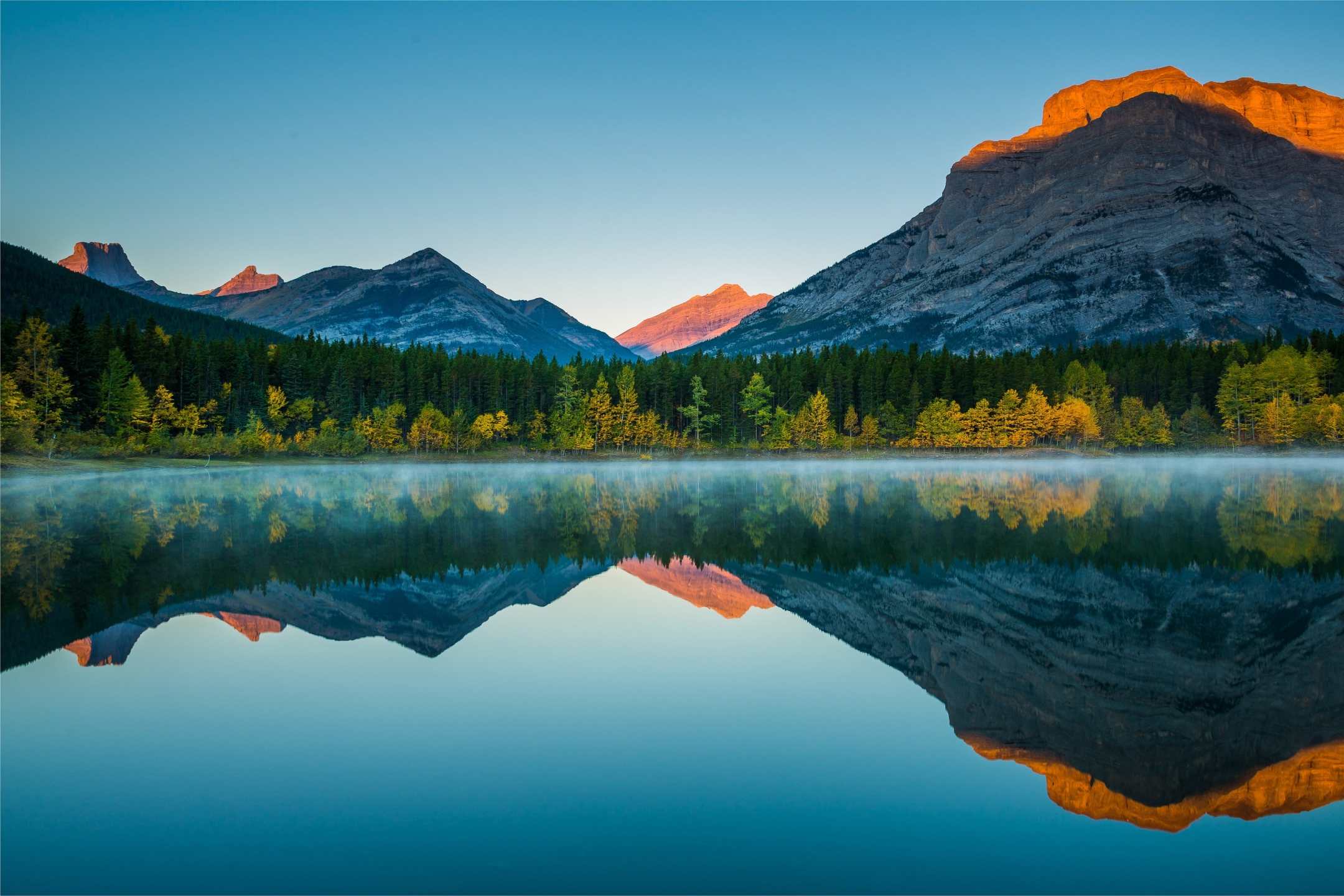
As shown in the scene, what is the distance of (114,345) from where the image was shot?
313 feet

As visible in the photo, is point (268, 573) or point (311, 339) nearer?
point (268, 573)

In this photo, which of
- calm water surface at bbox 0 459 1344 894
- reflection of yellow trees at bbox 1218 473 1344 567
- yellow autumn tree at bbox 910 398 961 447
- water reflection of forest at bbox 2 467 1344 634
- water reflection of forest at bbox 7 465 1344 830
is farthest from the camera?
yellow autumn tree at bbox 910 398 961 447

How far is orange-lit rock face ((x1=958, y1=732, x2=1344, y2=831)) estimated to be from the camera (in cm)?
820

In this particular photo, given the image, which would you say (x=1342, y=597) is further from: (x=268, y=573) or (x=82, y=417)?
(x=82, y=417)

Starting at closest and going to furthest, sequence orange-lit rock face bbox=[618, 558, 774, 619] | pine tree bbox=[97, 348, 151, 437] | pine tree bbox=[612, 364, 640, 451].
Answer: orange-lit rock face bbox=[618, 558, 774, 619]
pine tree bbox=[97, 348, 151, 437]
pine tree bbox=[612, 364, 640, 451]

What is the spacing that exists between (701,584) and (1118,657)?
983cm

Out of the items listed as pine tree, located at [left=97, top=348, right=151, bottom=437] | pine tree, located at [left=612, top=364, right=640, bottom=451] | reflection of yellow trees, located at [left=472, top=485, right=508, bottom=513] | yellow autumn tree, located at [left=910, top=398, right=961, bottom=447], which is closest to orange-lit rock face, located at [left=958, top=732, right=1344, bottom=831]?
reflection of yellow trees, located at [left=472, top=485, right=508, bottom=513]

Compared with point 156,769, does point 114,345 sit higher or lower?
higher

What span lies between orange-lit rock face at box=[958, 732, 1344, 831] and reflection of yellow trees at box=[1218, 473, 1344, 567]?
14.3 metres

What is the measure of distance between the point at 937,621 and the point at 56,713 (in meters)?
14.5

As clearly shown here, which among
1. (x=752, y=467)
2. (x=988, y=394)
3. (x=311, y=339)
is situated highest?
(x=311, y=339)

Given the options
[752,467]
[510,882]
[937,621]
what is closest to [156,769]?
[510,882]

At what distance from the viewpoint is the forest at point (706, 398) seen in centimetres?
10338

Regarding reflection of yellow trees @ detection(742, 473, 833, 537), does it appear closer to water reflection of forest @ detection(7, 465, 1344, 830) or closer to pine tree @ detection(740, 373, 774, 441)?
water reflection of forest @ detection(7, 465, 1344, 830)
